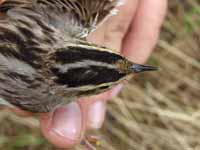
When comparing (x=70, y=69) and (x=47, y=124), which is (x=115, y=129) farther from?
(x=70, y=69)

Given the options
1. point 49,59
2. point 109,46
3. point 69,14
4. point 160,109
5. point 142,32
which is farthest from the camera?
point 160,109

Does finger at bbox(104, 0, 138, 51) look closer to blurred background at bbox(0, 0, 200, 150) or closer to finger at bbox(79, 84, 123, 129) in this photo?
finger at bbox(79, 84, 123, 129)

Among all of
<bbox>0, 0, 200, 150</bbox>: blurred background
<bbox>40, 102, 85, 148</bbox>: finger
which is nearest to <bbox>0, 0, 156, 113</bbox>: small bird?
<bbox>40, 102, 85, 148</bbox>: finger

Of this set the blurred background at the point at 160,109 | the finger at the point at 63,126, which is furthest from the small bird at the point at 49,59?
the blurred background at the point at 160,109

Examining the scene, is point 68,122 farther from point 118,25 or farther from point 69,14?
point 118,25

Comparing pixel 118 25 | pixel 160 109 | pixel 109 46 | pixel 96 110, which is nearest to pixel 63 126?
pixel 96 110

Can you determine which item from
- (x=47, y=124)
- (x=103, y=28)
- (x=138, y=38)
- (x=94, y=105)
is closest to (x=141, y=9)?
(x=138, y=38)

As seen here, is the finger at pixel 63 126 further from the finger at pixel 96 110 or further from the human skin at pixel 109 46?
the finger at pixel 96 110
